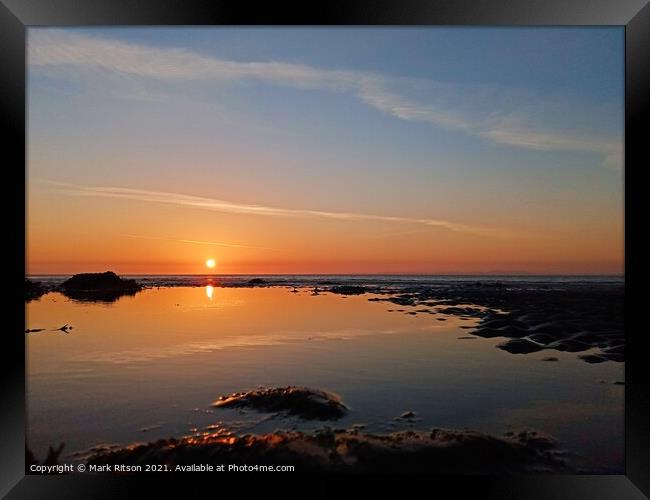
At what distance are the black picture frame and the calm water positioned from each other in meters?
0.25

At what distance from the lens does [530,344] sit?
7.22 metres

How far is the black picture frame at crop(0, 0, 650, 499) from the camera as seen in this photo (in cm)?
383

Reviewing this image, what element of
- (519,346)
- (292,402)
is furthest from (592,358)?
(292,402)

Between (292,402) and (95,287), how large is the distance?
11.7 metres

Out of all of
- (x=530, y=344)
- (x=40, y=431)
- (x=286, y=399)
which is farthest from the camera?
(x=530, y=344)

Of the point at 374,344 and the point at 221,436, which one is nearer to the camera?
the point at 221,436

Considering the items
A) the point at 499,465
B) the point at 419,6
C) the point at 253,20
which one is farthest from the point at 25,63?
the point at 499,465

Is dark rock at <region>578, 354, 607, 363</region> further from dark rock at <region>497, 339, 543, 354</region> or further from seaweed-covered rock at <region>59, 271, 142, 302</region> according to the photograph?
seaweed-covered rock at <region>59, 271, 142, 302</region>

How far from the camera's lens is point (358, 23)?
3.92 m

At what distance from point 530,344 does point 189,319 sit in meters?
7.07

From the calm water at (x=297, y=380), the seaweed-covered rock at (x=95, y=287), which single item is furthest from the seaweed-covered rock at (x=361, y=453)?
the seaweed-covered rock at (x=95, y=287)

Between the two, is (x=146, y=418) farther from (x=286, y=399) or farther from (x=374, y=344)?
(x=374, y=344)

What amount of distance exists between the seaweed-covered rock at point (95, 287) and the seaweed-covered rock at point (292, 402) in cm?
895

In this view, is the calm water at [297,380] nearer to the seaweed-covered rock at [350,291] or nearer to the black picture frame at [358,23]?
the black picture frame at [358,23]
